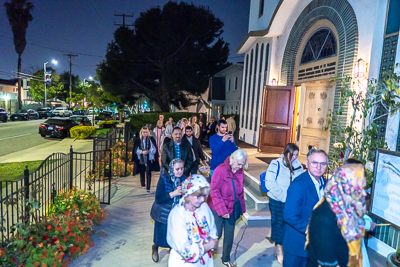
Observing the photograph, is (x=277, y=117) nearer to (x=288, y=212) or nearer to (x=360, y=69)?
(x=360, y=69)

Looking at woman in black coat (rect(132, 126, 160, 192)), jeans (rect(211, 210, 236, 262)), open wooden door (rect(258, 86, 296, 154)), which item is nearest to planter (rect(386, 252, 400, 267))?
jeans (rect(211, 210, 236, 262))

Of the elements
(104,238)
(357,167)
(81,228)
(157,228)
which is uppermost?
(357,167)

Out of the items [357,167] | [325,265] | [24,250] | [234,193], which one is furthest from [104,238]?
[357,167]

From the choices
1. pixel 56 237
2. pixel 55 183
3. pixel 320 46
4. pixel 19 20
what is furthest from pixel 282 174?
pixel 19 20

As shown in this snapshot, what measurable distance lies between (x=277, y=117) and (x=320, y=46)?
2588 mm

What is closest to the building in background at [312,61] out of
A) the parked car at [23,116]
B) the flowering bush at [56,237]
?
the flowering bush at [56,237]

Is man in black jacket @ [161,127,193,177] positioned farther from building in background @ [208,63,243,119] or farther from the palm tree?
the palm tree

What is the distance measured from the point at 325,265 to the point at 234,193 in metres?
1.70

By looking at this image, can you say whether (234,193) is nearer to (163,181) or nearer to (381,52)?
(163,181)

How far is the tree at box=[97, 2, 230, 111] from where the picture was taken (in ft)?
87.2

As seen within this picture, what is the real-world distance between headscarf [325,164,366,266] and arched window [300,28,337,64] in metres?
6.48

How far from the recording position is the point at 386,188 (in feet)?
12.7

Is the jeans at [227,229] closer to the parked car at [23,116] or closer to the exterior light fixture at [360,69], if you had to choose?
the exterior light fixture at [360,69]

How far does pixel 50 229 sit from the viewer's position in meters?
4.18
